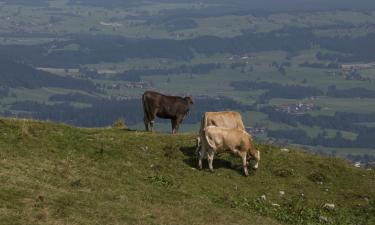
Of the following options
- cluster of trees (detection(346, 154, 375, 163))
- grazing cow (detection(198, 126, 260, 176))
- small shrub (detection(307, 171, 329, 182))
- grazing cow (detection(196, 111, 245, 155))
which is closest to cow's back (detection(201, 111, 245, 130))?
grazing cow (detection(196, 111, 245, 155))

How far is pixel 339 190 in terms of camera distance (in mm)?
26125

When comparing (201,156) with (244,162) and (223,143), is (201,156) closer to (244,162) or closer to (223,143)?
(223,143)

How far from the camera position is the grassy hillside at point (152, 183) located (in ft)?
61.8

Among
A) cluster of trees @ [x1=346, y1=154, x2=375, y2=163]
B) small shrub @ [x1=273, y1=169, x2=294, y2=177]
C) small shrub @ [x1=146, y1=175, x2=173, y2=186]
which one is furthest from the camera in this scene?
cluster of trees @ [x1=346, y1=154, x2=375, y2=163]

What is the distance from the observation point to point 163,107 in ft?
105

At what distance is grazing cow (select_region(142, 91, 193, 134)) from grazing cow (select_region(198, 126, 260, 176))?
618 cm

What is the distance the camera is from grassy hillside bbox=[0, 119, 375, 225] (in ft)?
61.8

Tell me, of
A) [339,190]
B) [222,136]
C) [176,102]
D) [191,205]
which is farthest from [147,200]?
[176,102]

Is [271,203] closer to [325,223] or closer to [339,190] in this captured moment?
[325,223]

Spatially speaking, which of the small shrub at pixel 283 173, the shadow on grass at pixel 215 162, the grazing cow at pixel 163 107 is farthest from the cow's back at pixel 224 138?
the grazing cow at pixel 163 107

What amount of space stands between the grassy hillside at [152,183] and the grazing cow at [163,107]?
2.30 m

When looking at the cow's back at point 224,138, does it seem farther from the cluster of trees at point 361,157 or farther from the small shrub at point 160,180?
the cluster of trees at point 361,157

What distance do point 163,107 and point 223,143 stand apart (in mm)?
7072

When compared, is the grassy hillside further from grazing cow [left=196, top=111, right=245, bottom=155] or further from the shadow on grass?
grazing cow [left=196, top=111, right=245, bottom=155]
